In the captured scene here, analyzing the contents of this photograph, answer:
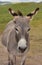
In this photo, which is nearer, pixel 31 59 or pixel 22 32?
pixel 22 32

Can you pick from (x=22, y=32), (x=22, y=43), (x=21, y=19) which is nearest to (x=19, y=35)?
(x=22, y=32)

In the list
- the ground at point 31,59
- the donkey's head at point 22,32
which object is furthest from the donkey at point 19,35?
the ground at point 31,59

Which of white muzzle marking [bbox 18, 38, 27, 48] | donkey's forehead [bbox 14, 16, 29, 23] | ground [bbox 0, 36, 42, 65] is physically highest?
donkey's forehead [bbox 14, 16, 29, 23]

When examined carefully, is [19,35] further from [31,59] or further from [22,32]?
[31,59]

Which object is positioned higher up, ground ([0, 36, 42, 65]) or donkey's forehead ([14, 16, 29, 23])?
donkey's forehead ([14, 16, 29, 23])

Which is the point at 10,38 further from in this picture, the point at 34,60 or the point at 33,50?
the point at 33,50

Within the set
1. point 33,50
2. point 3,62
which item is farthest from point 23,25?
point 33,50

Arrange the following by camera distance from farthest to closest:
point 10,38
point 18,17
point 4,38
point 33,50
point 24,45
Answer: point 33,50
point 4,38
point 10,38
point 18,17
point 24,45

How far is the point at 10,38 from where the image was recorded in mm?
7629

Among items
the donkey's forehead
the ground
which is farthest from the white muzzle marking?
the ground

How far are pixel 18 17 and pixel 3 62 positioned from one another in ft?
8.47

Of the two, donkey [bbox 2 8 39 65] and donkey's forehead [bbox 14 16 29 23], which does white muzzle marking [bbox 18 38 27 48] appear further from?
donkey's forehead [bbox 14 16 29 23]

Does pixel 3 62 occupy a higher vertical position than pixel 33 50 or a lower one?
higher

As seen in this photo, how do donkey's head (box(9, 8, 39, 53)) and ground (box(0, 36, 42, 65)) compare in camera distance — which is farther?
ground (box(0, 36, 42, 65))
